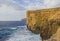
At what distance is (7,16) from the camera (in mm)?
1999

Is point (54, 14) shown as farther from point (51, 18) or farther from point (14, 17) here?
point (14, 17)

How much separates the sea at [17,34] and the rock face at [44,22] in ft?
0.20

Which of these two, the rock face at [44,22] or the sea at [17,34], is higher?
the rock face at [44,22]

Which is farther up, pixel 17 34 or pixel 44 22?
pixel 44 22

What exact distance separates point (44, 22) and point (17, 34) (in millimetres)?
410

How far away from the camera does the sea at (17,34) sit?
197 cm

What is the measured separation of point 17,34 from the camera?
198 centimetres

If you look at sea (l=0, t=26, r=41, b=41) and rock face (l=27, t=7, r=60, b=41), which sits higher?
rock face (l=27, t=7, r=60, b=41)

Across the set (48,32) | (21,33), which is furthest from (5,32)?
(48,32)

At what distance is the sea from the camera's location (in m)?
1.97

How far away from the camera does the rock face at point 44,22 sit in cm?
196

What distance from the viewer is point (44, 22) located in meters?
1.97

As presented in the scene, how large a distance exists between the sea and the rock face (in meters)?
0.06

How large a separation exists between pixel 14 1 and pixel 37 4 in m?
0.33
